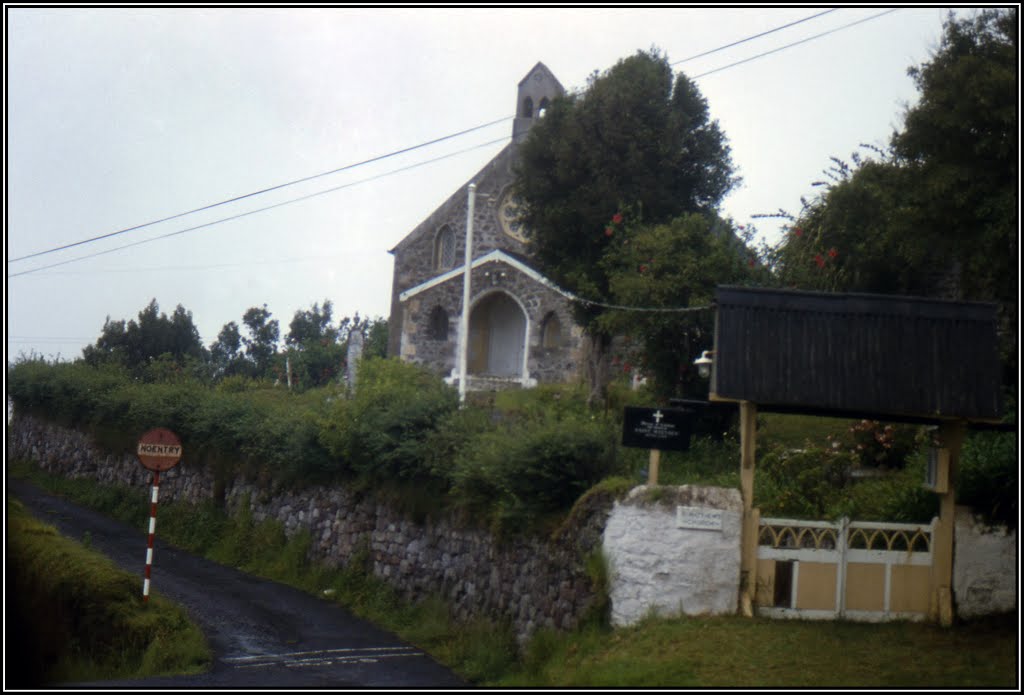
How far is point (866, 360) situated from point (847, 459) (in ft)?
19.9

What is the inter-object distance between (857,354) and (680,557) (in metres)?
3.15

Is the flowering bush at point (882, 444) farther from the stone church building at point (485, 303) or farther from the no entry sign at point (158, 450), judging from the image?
the stone church building at point (485, 303)

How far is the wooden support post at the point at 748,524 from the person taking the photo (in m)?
13.2

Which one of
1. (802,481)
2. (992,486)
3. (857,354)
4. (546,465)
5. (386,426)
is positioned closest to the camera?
(857,354)

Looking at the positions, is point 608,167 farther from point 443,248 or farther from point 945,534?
point 443,248

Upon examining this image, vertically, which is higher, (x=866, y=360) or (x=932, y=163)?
(x=932, y=163)

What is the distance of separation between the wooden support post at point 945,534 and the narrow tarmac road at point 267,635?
5827 mm

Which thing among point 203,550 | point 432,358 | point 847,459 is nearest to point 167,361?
point 432,358

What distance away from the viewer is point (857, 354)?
42.9 ft

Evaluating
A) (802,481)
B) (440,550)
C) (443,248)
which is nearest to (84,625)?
(440,550)

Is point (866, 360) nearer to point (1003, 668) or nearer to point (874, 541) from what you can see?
point (874, 541)

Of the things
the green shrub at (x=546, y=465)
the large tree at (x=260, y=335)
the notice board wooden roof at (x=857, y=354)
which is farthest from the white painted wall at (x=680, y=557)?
the large tree at (x=260, y=335)

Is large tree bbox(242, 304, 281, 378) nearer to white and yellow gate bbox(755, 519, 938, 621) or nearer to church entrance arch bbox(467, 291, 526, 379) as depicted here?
church entrance arch bbox(467, 291, 526, 379)

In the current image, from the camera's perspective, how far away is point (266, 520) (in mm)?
25109
